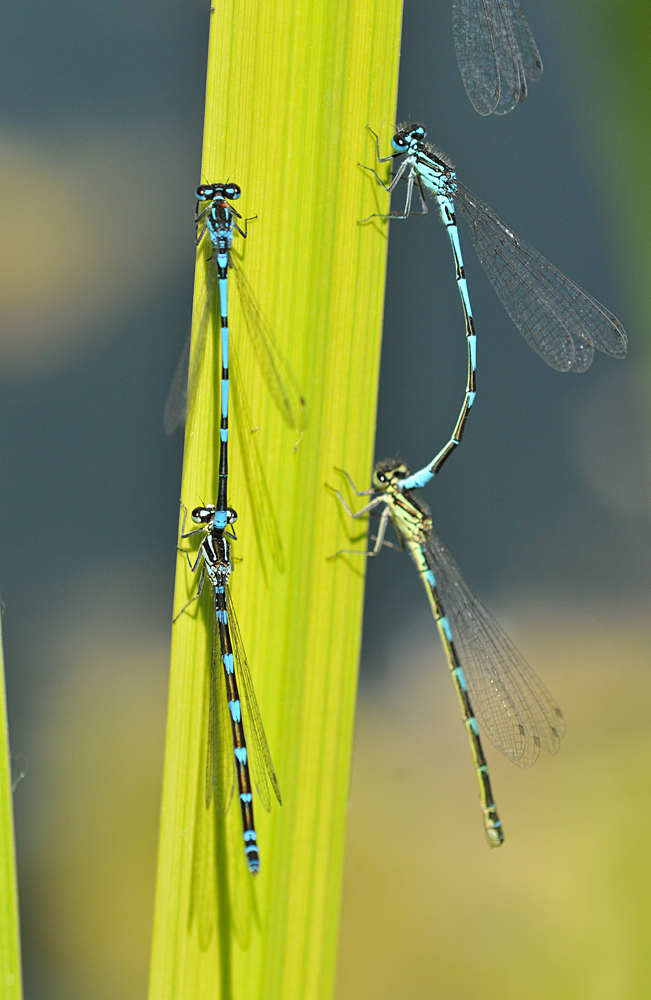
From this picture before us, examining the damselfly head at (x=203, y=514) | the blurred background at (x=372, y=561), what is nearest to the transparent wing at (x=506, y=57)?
the blurred background at (x=372, y=561)

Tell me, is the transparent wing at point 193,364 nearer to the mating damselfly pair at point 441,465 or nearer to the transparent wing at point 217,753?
the transparent wing at point 217,753

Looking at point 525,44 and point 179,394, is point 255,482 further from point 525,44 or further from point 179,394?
point 525,44

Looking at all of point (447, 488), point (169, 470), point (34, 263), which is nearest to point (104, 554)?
point (169, 470)

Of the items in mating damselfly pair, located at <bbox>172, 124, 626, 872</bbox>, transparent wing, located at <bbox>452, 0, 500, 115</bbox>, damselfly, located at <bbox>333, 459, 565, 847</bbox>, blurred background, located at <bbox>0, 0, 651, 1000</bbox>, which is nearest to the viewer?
transparent wing, located at <bbox>452, 0, 500, 115</bbox>

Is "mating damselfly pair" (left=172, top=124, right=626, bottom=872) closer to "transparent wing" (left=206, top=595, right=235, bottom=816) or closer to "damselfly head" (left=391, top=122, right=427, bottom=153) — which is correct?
"damselfly head" (left=391, top=122, right=427, bottom=153)

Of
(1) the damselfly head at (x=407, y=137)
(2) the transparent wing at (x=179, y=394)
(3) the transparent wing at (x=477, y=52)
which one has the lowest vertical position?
(2) the transparent wing at (x=179, y=394)

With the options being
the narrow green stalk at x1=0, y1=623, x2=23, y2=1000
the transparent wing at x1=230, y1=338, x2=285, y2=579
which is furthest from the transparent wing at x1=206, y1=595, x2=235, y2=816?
the narrow green stalk at x1=0, y1=623, x2=23, y2=1000

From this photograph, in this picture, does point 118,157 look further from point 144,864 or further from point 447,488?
point 144,864
